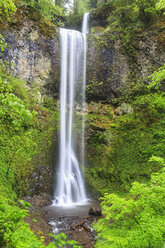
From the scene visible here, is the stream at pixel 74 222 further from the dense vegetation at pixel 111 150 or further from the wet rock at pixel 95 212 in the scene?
the dense vegetation at pixel 111 150

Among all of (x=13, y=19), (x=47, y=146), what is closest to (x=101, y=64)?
(x=13, y=19)

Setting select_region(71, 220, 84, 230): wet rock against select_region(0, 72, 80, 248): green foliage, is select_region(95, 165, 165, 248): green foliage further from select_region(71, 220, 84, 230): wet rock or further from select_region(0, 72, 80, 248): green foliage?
select_region(71, 220, 84, 230): wet rock

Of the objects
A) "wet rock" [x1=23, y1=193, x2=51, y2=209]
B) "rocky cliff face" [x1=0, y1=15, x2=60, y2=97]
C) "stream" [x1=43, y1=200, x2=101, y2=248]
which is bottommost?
"stream" [x1=43, y1=200, x2=101, y2=248]

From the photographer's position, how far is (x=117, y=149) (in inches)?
354

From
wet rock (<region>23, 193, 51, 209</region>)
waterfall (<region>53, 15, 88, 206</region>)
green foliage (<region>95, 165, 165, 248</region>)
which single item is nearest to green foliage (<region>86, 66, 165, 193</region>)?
waterfall (<region>53, 15, 88, 206</region>)

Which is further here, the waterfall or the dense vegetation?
the waterfall

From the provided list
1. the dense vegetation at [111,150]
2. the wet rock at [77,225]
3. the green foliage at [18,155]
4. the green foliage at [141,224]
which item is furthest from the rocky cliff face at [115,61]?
the green foliage at [141,224]

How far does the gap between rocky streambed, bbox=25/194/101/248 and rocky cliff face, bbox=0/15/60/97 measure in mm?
7752

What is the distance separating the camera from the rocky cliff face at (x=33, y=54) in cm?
948

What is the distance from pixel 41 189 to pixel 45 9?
13.3m

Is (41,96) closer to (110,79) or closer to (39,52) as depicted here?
(39,52)

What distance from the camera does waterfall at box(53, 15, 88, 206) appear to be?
737 cm

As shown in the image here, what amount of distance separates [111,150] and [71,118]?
3882 millimetres

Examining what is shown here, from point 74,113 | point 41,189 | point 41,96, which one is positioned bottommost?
point 41,189
